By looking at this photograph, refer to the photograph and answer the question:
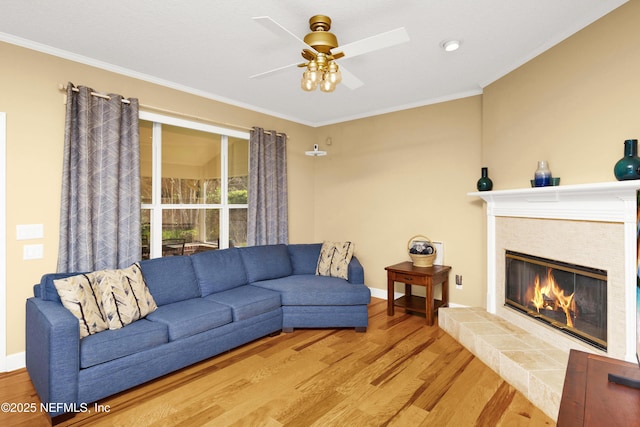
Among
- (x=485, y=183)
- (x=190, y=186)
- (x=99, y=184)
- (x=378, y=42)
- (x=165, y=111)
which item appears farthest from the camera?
(x=190, y=186)

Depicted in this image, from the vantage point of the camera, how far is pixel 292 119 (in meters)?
5.00

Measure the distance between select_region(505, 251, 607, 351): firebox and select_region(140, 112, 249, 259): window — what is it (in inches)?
124

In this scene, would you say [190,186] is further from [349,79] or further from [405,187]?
[405,187]

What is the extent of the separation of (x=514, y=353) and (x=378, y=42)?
2.44 meters

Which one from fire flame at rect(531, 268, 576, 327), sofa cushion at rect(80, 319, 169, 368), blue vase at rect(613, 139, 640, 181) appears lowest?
sofa cushion at rect(80, 319, 169, 368)

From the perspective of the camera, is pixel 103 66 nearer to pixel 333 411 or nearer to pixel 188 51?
pixel 188 51

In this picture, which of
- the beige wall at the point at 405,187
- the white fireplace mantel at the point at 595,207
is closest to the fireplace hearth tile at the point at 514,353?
the white fireplace mantel at the point at 595,207

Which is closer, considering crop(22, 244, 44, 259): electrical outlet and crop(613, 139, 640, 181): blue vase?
crop(613, 139, 640, 181): blue vase

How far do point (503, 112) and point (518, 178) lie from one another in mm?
703

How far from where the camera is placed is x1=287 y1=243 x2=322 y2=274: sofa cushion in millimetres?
4297

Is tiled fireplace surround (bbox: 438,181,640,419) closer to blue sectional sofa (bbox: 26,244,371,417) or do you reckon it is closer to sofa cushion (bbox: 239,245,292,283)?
blue sectional sofa (bbox: 26,244,371,417)

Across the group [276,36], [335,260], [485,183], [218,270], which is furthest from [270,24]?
[335,260]

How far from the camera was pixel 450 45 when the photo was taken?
2.68 meters

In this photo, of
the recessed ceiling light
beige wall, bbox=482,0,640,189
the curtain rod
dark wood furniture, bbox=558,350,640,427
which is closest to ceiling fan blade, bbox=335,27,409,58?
the recessed ceiling light
